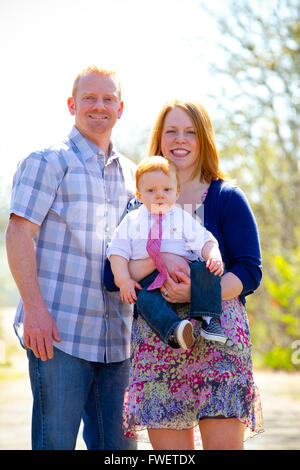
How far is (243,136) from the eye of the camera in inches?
430

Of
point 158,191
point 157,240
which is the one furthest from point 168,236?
point 158,191

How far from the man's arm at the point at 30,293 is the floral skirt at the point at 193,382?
0.42 m

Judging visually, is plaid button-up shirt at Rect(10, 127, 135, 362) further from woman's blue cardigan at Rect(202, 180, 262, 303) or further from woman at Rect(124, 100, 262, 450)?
woman's blue cardigan at Rect(202, 180, 262, 303)

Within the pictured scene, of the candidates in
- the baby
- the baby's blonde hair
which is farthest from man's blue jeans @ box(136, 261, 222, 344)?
the baby's blonde hair

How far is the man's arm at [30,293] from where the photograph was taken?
108 inches

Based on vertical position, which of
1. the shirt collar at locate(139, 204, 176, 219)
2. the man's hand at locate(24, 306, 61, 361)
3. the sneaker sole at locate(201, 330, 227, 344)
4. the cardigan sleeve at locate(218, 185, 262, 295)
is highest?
the shirt collar at locate(139, 204, 176, 219)

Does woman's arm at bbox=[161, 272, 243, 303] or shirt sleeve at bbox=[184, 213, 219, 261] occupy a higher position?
shirt sleeve at bbox=[184, 213, 219, 261]

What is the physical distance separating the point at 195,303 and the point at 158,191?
1.61 feet

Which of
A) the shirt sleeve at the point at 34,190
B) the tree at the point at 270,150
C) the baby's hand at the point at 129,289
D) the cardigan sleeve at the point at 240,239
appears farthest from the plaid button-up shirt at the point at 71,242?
the tree at the point at 270,150

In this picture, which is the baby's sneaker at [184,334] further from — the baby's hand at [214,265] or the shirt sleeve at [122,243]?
the shirt sleeve at [122,243]

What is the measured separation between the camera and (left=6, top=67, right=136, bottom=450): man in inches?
110

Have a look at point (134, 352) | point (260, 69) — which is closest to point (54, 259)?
point (134, 352)

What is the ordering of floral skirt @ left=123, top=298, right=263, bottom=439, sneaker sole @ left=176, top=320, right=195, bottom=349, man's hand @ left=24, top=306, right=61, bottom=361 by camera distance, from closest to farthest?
sneaker sole @ left=176, top=320, right=195, bottom=349, floral skirt @ left=123, top=298, right=263, bottom=439, man's hand @ left=24, top=306, right=61, bottom=361

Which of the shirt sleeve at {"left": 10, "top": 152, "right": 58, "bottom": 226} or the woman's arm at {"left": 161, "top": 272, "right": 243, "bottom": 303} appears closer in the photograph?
the woman's arm at {"left": 161, "top": 272, "right": 243, "bottom": 303}
